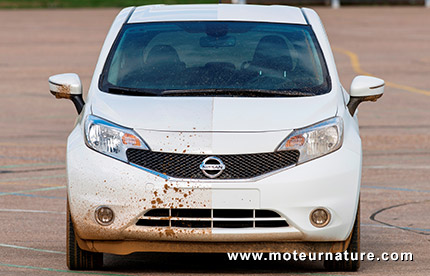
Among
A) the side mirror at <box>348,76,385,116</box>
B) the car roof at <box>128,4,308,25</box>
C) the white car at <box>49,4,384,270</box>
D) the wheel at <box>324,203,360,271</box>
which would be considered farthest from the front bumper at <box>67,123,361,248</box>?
the car roof at <box>128,4,308,25</box>

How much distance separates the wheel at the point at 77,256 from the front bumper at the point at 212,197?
21 centimetres

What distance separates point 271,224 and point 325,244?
428 mm

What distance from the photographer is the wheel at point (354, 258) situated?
7.47 metres

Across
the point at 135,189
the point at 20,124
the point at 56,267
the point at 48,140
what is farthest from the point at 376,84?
the point at 20,124

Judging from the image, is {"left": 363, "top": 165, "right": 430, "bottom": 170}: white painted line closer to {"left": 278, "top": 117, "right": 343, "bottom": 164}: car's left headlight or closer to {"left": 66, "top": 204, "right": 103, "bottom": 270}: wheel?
{"left": 278, "top": 117, "right": 343, "bottom": 164}: car's left headlight

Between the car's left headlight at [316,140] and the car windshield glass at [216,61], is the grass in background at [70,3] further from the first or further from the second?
the car's left headlight at [316,140]

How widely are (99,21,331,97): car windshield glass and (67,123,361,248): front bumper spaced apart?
0.84 metres

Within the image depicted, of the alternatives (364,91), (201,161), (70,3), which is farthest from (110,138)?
(70,3)

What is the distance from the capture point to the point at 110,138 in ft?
23.7

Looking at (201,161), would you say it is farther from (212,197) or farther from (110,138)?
(110,138)

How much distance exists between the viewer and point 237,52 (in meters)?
8.48

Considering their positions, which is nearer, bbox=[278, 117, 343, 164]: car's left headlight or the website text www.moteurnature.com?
bbox=[278, 117, 343, 164]: car's left headlight

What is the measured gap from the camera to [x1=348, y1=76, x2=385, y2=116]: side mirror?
7.95 meters

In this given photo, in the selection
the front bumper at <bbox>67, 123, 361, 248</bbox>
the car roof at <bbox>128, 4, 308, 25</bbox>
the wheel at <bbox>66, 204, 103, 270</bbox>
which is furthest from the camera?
the car roof at <bbox>128, 4, 308, 25</bbox>
